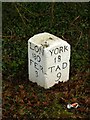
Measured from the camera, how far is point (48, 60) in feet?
20.0

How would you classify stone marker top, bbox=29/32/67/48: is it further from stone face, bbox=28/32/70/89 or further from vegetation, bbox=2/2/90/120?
vegetation, bbox=2/2/90/120

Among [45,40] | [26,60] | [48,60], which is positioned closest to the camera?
[48,60]

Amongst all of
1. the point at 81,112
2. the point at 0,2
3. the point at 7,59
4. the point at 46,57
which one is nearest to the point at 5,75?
the point at 7,59

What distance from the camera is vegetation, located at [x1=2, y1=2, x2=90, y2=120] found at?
19.5 feet

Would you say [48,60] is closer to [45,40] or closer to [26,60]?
[45,40]

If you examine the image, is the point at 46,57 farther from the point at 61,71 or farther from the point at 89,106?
the point at 89,106

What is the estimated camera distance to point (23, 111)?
5895 mm

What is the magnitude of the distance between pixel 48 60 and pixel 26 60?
864 millimetres

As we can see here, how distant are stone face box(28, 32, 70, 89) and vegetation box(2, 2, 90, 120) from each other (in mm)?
115

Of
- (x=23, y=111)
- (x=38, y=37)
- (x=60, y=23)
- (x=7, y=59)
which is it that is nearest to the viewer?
(x=23, y=111)

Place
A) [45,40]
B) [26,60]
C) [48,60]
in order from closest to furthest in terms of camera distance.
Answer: [48,60]
[45,40]
[26,60]

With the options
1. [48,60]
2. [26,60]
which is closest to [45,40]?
[48,60]

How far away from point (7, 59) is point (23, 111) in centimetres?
127

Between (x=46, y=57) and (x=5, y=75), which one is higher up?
(x=46, y=57)
